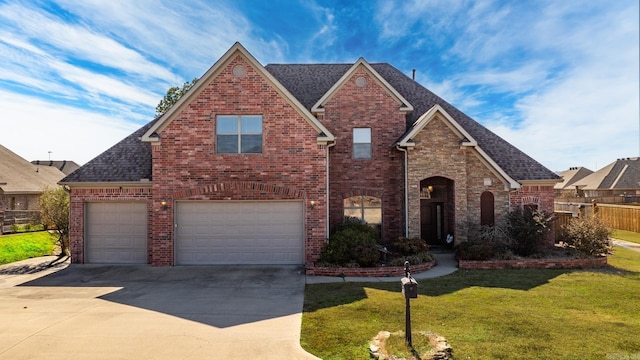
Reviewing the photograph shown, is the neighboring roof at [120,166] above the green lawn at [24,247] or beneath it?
above

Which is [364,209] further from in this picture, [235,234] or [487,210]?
[235,234]

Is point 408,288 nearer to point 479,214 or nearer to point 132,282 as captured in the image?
point 132,282

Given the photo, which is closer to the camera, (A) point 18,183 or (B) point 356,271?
(B) point 356,271

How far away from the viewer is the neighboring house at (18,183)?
26641mm

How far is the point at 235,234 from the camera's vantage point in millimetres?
12328

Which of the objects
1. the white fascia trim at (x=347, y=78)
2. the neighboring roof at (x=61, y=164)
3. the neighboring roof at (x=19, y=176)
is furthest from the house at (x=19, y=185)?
the neighboring roof at (x=61, y=164)

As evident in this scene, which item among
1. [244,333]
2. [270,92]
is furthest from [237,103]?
[244,333]

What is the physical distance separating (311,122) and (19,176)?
30856 mm

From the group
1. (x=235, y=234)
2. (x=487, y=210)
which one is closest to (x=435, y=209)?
(x=487, y=210)

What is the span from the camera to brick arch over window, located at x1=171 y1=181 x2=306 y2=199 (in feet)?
39.9

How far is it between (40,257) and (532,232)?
20.3m

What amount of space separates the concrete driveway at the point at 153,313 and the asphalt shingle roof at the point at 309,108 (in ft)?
12.3

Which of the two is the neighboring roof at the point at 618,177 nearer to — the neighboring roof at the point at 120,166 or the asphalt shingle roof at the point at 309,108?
the asphalt shingle roof at the point at 309,108

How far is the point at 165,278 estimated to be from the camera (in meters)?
10.7
